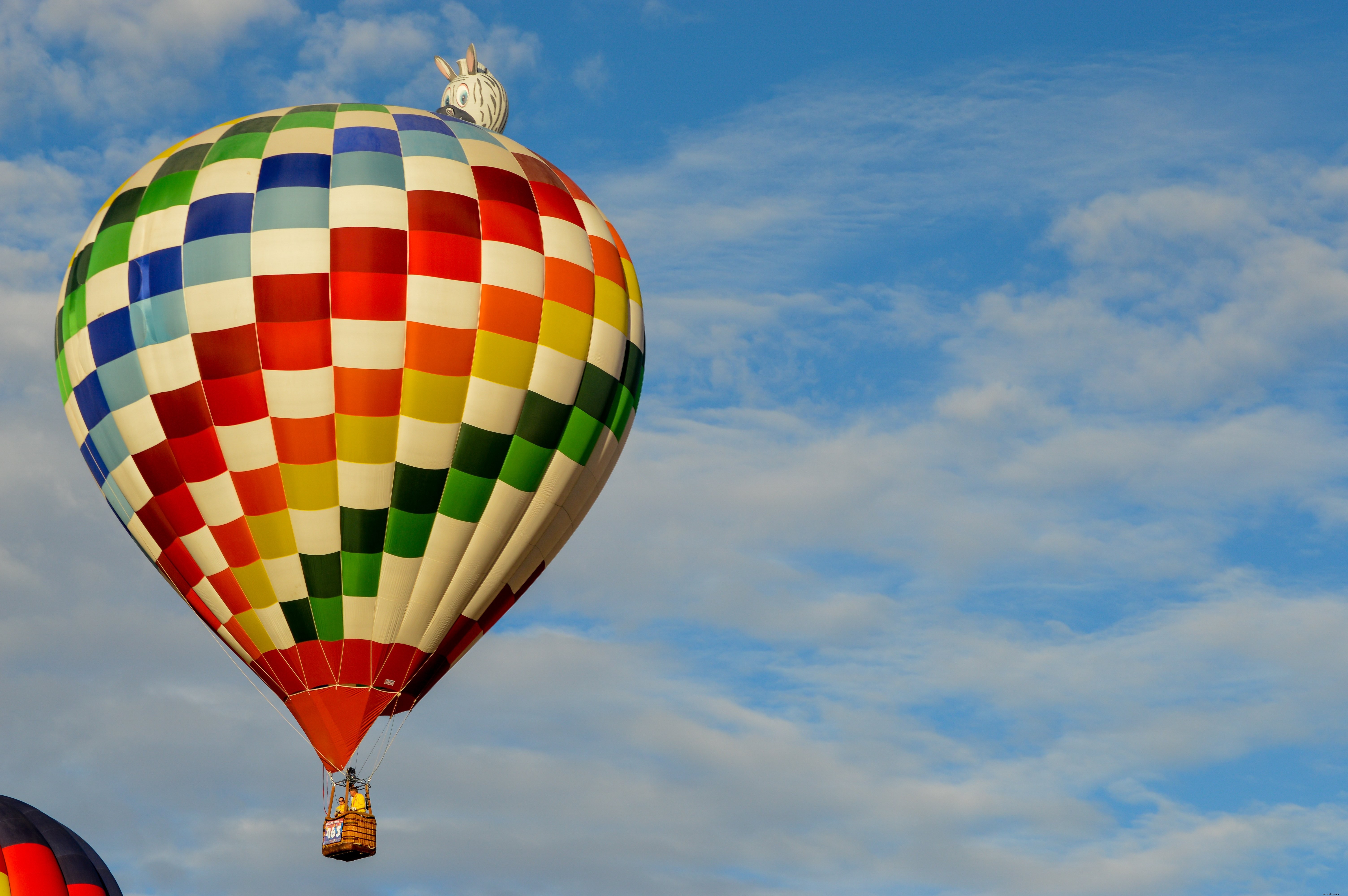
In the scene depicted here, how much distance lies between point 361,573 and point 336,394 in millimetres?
2082

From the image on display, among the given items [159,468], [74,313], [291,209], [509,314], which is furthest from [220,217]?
[509,314]

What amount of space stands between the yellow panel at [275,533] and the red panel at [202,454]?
0.69 m

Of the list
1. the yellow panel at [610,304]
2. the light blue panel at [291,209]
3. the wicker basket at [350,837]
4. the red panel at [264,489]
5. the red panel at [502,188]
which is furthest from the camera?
the yellow panel at [610,304]

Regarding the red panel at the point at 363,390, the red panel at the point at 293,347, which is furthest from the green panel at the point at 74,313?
the red panel at the point at 363,390

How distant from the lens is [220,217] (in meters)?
24.0

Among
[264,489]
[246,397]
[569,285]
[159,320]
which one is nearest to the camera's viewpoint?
[246,397]

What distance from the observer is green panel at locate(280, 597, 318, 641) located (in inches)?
934

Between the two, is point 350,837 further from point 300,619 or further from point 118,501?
point 118,501

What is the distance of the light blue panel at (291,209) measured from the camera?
23.8 m

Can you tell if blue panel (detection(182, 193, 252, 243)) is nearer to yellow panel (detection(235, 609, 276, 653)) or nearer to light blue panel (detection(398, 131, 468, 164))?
light blue panel (detection(398, 131, 468, 164))

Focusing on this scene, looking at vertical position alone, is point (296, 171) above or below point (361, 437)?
above

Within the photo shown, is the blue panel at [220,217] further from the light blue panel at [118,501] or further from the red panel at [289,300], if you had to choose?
the light blue panel at [118,501]

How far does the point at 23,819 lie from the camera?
26266 mm

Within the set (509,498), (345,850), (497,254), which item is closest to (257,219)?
(497,254)
